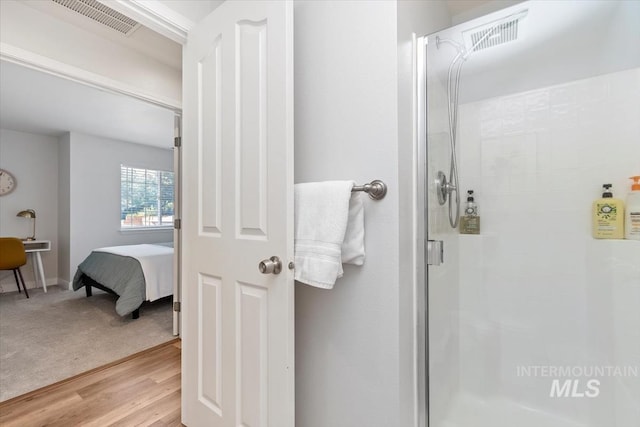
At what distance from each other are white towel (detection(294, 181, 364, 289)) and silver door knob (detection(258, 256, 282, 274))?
8 centimetres

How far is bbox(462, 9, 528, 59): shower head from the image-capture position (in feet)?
4.61

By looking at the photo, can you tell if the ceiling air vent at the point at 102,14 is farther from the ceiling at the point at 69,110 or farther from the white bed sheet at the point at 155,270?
the white bed sheet at the point at 155,270

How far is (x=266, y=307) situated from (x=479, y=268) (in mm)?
1197

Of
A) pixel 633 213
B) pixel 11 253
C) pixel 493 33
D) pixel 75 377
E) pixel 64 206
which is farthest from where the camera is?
pixel 64 206

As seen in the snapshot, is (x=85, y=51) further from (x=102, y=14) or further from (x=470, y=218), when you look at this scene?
(x=470, y=218)

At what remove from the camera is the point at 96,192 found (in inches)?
190

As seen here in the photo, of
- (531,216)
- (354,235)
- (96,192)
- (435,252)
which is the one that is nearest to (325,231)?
(354,235)

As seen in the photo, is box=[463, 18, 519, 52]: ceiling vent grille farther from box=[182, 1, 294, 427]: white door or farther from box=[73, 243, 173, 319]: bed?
Result: box=[73, 243, 173, 319]: bed

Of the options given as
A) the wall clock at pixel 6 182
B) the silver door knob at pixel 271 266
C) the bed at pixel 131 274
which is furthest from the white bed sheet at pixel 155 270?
the silver door knob at pixel 271 266

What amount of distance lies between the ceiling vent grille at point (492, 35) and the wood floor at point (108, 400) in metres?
2.42

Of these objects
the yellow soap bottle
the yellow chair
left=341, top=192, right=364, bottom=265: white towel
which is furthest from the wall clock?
the yellow soap bottle

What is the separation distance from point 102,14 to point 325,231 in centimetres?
203

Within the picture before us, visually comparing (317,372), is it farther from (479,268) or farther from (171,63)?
(171,63)

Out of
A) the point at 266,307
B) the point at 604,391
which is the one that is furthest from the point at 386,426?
the point at 604,391
